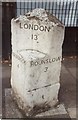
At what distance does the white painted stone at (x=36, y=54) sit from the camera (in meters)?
4.17

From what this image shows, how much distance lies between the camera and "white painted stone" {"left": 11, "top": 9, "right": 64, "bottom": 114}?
417 centimetres

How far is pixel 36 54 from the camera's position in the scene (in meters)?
4.28

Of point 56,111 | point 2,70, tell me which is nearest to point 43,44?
point 56,111

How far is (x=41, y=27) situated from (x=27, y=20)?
0.94 ft

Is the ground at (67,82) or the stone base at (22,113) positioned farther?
the ground at (67,82)

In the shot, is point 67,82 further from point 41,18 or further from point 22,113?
point 41,18

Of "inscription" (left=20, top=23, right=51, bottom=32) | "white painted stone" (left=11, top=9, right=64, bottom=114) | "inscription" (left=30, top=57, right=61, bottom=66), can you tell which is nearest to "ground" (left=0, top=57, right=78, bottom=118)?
"white painted stone" (left=11, top=9, right=64, bottom=114)

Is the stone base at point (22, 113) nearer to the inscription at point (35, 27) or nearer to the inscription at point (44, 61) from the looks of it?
the inscription at point (44, 61)

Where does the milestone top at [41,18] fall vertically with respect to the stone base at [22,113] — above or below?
above

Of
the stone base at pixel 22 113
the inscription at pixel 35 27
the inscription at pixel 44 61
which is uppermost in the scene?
the inscription at pixel 35 27

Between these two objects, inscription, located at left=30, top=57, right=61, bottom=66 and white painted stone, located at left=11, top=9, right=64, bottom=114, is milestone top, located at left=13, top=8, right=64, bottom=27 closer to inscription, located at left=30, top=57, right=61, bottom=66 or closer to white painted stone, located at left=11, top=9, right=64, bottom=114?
white painted stone, located at left=11, top=9, right=64, bottom=114

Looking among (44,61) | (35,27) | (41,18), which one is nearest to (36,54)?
(44,61)

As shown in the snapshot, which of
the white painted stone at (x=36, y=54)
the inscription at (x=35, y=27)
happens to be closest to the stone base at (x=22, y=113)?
the white painted stone at (x=36, y=54)

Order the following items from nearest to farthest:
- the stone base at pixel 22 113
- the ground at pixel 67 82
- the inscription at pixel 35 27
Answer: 1. the inscription at pixel 35 27
2. the stone base at pixel 22 113
3. the ground at pixel 67 82
